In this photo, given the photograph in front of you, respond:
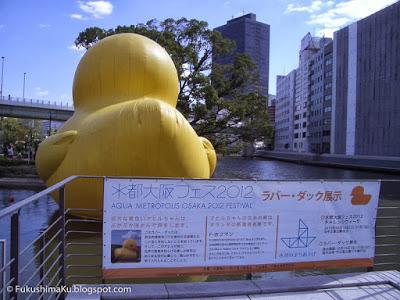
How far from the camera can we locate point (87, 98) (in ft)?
36.3

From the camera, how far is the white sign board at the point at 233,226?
4375 millimetres

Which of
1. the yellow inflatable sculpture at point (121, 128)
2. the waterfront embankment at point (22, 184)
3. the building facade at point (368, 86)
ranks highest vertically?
the building facade at point (368, 86)

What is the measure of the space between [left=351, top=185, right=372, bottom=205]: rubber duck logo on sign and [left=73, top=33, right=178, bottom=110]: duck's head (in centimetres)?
637

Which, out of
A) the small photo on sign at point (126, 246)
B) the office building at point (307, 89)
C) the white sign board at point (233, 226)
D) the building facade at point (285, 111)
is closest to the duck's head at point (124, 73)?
the white sign board at point (233, 226)

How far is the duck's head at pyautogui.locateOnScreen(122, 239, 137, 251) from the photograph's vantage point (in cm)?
439

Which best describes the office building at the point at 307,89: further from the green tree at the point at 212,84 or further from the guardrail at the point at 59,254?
the guardrail at the point at 59,254

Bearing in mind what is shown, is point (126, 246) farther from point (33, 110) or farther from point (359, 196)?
point (33, 110)

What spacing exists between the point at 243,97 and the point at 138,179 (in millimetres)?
24704

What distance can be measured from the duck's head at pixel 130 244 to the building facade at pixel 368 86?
168 ft

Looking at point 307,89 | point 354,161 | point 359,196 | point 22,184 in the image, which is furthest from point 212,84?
point 307,89

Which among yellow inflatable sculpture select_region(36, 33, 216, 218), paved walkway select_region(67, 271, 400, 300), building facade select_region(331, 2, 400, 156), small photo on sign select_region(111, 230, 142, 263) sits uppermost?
building facade select_region(331, 2, 400, 156)

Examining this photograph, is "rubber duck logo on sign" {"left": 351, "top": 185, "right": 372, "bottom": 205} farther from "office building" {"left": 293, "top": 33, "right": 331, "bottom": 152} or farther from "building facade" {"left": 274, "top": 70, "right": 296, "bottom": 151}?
"building facade" {"left": 274, "top": 70, "right": 296, "bottom": 151}

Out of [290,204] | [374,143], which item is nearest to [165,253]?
[290,204]

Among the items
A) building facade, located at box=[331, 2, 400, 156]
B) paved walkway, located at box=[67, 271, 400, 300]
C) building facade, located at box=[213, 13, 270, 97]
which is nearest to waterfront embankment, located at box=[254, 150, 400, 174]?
building facade, located at box=[331, 2, 400, 156]
